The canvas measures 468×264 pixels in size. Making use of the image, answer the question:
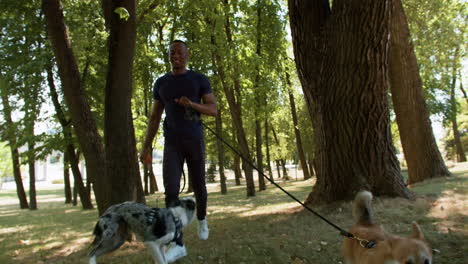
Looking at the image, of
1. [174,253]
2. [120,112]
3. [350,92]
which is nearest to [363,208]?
[174,253]

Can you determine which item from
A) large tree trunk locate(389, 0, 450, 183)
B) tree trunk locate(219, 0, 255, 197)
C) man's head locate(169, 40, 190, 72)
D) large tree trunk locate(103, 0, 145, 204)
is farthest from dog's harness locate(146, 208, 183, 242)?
tree trunk locate(219, 0, 255, 197)

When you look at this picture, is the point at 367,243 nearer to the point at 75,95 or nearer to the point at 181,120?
the point at 181,120

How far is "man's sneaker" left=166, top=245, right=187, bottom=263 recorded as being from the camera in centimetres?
392

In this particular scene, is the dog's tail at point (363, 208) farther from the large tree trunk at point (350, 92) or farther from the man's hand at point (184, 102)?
the large tree trunk at point (350, 92)

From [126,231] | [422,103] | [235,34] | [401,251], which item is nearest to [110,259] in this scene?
[126,231]

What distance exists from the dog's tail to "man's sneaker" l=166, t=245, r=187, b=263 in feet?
6.55

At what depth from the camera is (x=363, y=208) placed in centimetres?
360

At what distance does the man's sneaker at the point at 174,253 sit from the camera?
3923 millimetres

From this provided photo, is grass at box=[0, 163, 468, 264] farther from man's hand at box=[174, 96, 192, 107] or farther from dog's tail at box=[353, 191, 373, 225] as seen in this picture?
man's hand at box=[174, 96, 192, 107]

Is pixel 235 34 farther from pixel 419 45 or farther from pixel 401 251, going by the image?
pixel 401 251

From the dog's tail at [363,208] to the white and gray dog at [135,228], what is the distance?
6.17 ft

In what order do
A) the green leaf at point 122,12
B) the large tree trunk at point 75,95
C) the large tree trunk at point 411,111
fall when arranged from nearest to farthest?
1. the green leaf at point 122,12
2. the large tree trunk at point 75,95
3. the large tree trunk at point 411,111

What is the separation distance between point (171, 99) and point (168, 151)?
63 cm

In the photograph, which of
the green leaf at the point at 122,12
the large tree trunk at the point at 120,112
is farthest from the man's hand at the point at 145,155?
the green leaf at the point at 122,12
